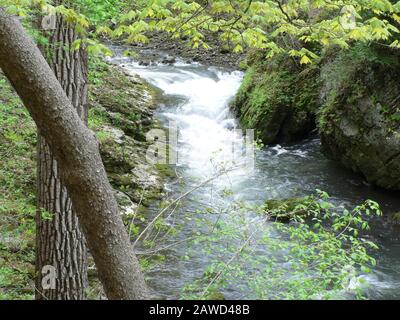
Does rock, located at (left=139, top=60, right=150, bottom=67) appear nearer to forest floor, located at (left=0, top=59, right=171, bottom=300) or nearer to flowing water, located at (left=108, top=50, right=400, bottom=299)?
flowing water, located at (left=108, top=50, right=400, bottom=299)

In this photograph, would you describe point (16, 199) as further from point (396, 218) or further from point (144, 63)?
point (144, 63)

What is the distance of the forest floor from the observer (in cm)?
595

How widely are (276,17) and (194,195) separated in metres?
6.27

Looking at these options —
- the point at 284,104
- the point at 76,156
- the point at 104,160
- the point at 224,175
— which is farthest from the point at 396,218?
the point at 76,156

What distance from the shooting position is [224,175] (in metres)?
11.3

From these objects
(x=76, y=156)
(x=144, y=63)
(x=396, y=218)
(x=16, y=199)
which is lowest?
(x=396, y=218)

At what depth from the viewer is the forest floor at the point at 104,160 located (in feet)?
19.5

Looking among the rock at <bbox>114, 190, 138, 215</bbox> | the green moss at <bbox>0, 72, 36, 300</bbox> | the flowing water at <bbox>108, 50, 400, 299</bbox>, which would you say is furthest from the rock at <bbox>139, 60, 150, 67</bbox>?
the rock at <bbox>114, 190, 138, 215</bbox>

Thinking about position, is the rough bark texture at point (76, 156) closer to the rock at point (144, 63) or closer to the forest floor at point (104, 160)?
the forest floor at point (104, 160)

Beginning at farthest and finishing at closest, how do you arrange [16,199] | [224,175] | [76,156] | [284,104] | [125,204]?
1. [284,104]
2. [224,175]
3. [125,204]
4. [16,199]
5. [76,156]

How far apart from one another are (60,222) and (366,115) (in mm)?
7366

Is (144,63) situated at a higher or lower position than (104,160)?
higher

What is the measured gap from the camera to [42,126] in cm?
299
